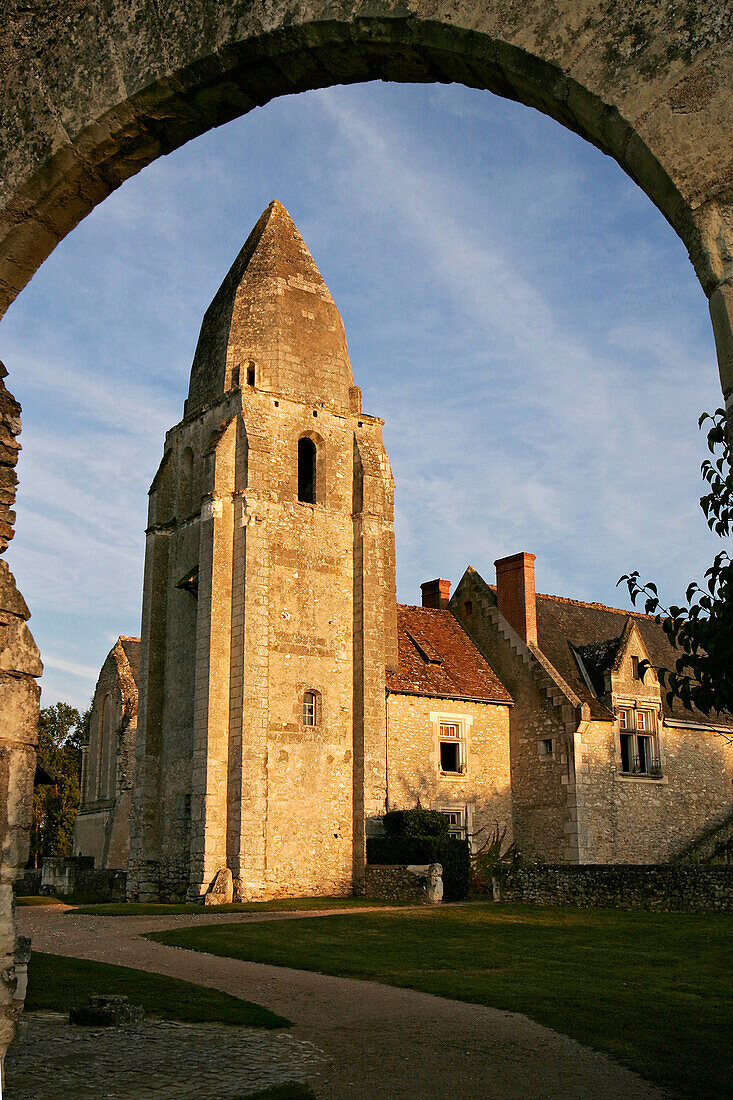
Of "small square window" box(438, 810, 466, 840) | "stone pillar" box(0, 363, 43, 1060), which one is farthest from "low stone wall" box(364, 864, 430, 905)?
"stone pillar" box(0, 363, 43, 1060)

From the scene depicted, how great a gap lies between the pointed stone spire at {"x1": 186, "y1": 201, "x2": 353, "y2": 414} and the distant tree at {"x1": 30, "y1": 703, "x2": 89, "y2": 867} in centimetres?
2531

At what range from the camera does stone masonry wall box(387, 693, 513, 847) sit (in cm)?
2752

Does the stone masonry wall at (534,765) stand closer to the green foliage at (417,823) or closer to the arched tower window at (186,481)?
the green foliage at (417,823)

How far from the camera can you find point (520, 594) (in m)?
30.8

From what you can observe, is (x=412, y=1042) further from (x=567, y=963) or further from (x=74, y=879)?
(x=74, y=879)

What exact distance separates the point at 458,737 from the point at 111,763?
1645 centimetres

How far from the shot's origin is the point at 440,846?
2452 cm

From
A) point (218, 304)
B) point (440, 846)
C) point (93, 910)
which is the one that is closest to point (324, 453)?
point (218, 304)

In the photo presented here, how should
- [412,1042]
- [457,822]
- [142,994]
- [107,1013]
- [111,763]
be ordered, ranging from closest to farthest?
1. [412,1042]
2. [107,1013]
3. [142,994]
4. [457,822]
5. [111,763]

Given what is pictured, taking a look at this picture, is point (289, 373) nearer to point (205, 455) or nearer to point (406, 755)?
point (205, 455)

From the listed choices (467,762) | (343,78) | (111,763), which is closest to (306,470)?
(467,762)

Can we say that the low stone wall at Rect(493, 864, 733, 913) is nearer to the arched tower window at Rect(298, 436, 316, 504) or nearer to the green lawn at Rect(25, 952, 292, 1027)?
the green lawn at Rect(25, 952, 292, 1027)

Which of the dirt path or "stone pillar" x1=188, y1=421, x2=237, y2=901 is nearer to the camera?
the dirt path

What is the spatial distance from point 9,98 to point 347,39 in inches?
65.9
